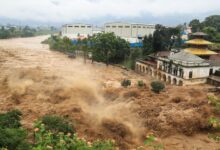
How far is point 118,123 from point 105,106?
14.0ft

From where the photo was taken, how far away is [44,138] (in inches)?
360

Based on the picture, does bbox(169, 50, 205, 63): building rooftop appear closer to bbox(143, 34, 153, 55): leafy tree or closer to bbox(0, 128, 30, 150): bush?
bbox(143, 34, 153, 55): leafy tree

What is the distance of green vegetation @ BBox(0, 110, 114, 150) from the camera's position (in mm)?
8641

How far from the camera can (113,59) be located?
159ft

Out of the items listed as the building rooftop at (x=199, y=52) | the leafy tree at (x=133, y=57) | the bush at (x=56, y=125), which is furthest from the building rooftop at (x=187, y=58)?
the bush at (x=56, y=125)

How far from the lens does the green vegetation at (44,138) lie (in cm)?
864

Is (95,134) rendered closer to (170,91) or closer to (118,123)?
(118,123)

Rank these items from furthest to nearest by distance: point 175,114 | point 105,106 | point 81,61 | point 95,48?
point 81,61
point 95,48
point 105,106
point 175,114

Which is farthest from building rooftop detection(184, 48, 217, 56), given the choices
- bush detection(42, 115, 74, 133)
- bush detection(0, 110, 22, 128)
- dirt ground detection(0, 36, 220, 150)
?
bush detection(0, 110, 22, 128)

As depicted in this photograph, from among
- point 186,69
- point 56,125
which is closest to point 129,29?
point 186,69

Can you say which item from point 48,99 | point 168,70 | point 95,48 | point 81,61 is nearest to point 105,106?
point 48,99

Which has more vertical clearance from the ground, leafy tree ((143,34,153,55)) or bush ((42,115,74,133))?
leafy tree ((143,34,153,55))

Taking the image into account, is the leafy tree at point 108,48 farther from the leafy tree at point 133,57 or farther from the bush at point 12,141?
the bush at point 12,141

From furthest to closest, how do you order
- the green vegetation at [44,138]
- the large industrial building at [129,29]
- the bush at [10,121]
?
1. the large industrial building at [129,29]
2. the bush at [10,121]
3. the green vegetation at [44,138]
